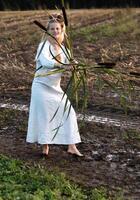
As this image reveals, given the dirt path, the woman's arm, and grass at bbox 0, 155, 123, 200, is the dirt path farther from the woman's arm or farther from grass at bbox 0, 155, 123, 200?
the woman's arm

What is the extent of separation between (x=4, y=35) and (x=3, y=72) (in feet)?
13.2

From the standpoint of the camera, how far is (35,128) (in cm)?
689

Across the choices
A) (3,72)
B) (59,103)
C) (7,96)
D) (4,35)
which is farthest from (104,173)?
(4,35)

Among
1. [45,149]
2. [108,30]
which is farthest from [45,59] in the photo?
[108,30]

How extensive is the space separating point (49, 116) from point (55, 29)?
0.92 m

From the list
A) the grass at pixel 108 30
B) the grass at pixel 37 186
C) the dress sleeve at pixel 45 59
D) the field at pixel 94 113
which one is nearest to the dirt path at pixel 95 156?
the field at pixel 94 113

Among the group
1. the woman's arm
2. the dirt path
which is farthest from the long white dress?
the dirt path

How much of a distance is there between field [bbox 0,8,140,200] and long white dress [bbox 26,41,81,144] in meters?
0.22

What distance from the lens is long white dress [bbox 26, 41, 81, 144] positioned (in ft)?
22.4

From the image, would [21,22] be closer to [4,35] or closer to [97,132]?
[4,35]

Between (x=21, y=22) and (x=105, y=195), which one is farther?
(x=21, y=22)

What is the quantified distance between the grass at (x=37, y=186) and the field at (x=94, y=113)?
6.0 inches

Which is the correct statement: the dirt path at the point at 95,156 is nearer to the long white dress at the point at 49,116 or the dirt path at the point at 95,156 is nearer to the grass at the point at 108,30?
the long white dress at the point at 49,116

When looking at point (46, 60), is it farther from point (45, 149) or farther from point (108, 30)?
point (108, 30)
